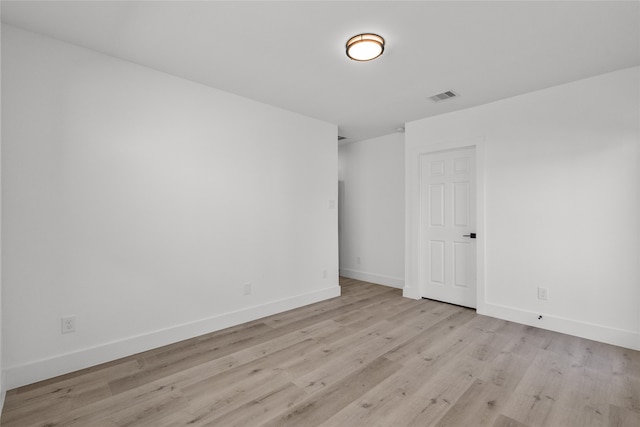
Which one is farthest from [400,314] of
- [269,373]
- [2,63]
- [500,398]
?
[2,63]

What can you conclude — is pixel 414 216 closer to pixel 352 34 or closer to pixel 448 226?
pixel 448 226

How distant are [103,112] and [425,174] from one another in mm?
3812

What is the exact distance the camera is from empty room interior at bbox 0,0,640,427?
2.04m

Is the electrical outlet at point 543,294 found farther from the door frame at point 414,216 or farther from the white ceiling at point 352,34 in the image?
the white ceiling at point 352,34

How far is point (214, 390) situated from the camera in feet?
7.01

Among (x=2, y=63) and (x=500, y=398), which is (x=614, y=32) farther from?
(x=2, y=63)

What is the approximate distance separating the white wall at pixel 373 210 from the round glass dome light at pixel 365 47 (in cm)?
272

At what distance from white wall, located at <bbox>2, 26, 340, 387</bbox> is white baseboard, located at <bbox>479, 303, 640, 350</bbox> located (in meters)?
2.55

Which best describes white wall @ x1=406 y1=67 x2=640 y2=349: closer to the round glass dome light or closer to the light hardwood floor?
the light hardwood floor

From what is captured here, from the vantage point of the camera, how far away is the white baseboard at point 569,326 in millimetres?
2797

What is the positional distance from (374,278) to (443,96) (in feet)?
10.5

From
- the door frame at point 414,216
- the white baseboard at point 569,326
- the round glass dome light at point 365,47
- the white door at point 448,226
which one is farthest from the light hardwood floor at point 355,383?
the round glass dome light at point 365,47

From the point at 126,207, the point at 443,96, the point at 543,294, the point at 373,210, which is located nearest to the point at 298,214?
the point at 373,210

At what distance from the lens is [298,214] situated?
4105mm
